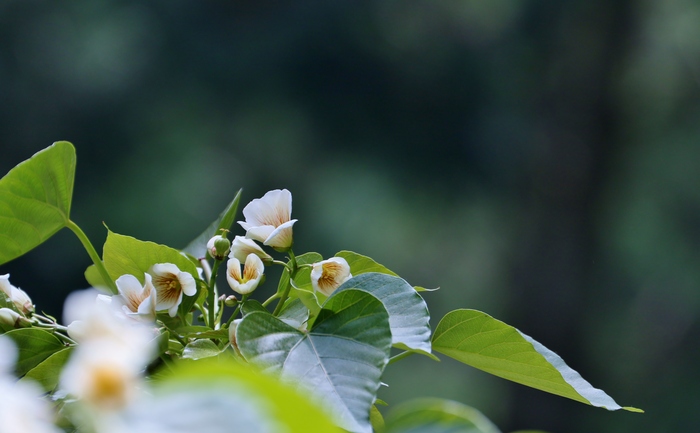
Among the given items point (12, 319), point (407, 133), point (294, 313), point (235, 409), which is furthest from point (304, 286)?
point (407, 133)

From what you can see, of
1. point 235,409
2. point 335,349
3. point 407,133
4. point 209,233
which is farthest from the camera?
point 407,133

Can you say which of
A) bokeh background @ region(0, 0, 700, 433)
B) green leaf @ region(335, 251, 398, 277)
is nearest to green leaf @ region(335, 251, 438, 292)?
green leaf @ region(335, 251, 398, 277)

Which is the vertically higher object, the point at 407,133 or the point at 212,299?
the point at 212,299

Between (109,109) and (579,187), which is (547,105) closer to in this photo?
(579,187)

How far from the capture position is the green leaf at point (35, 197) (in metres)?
0.31

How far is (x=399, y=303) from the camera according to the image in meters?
0.26

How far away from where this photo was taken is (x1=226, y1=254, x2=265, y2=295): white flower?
0.30 m

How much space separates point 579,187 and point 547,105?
48 centimetres

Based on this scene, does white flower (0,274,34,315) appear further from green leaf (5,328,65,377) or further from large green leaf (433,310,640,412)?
large green leaf (433,310,640,412)

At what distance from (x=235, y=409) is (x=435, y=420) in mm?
64

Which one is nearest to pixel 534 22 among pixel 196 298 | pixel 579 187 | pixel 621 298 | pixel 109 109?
pixel 579 187

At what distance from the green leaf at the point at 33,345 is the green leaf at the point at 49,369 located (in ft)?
0.05

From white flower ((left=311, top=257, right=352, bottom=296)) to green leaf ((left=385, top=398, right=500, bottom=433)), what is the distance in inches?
5.6

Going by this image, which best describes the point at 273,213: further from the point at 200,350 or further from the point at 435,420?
the point at 435,420
